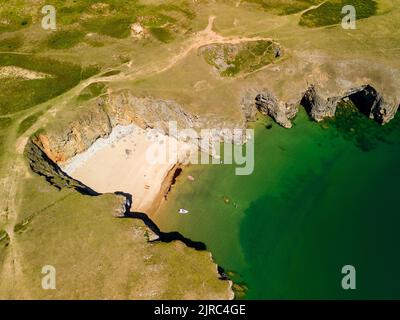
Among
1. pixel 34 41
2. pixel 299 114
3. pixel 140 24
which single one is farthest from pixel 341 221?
pixel 34 41

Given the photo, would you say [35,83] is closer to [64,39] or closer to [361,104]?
[64,39]

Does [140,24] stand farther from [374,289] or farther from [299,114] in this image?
[374,289]

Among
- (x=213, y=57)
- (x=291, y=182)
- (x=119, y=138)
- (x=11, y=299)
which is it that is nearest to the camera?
(x=11, y=299)

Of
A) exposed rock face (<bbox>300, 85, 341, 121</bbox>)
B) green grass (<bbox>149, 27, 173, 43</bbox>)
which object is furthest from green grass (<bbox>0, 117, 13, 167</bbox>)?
exposed rock face (<bbox>300, 85, 341, 121</bbox>)

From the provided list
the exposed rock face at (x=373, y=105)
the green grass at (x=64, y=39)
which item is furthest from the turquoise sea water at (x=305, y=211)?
the green grass at (x=64, y=39)

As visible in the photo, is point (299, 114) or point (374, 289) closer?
point (374, 289)

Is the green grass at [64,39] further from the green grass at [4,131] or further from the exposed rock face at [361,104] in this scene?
the exposed rock face at [361,104]
